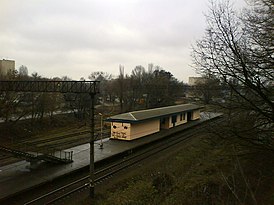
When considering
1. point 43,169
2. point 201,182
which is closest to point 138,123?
point 43,169

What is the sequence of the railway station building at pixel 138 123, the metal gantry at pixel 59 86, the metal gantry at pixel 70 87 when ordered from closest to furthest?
the metal gantry at pixel 70 87 < the metal gantry at pixel 59 86 < the railway station building at pixel 138 123

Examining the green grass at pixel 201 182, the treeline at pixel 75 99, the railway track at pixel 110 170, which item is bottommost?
the railway track at pixel 110 170

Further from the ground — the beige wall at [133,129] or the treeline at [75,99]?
the treeline at [75,99]

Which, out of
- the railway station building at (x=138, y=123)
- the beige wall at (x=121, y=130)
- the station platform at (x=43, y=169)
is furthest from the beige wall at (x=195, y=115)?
the station platform at (x=43, y=169)

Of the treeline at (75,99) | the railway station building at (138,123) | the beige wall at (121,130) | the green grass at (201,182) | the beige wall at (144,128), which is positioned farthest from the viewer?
the treeline at (75,99)

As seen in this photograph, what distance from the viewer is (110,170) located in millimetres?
15461

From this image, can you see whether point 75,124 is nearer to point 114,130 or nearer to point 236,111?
point 114,130

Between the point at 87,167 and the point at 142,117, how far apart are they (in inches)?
380

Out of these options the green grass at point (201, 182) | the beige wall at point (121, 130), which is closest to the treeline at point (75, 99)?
the beige wall at point (121, 130)

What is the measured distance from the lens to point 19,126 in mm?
28312

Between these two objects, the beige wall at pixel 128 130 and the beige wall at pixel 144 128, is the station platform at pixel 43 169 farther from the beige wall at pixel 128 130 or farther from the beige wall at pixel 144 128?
the beige wall at pixel 144 128

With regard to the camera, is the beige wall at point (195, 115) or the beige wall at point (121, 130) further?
the beige wall at point (195, 115)

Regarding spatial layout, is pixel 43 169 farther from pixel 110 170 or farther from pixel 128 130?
pixel 128 130

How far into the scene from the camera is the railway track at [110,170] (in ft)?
37.2
